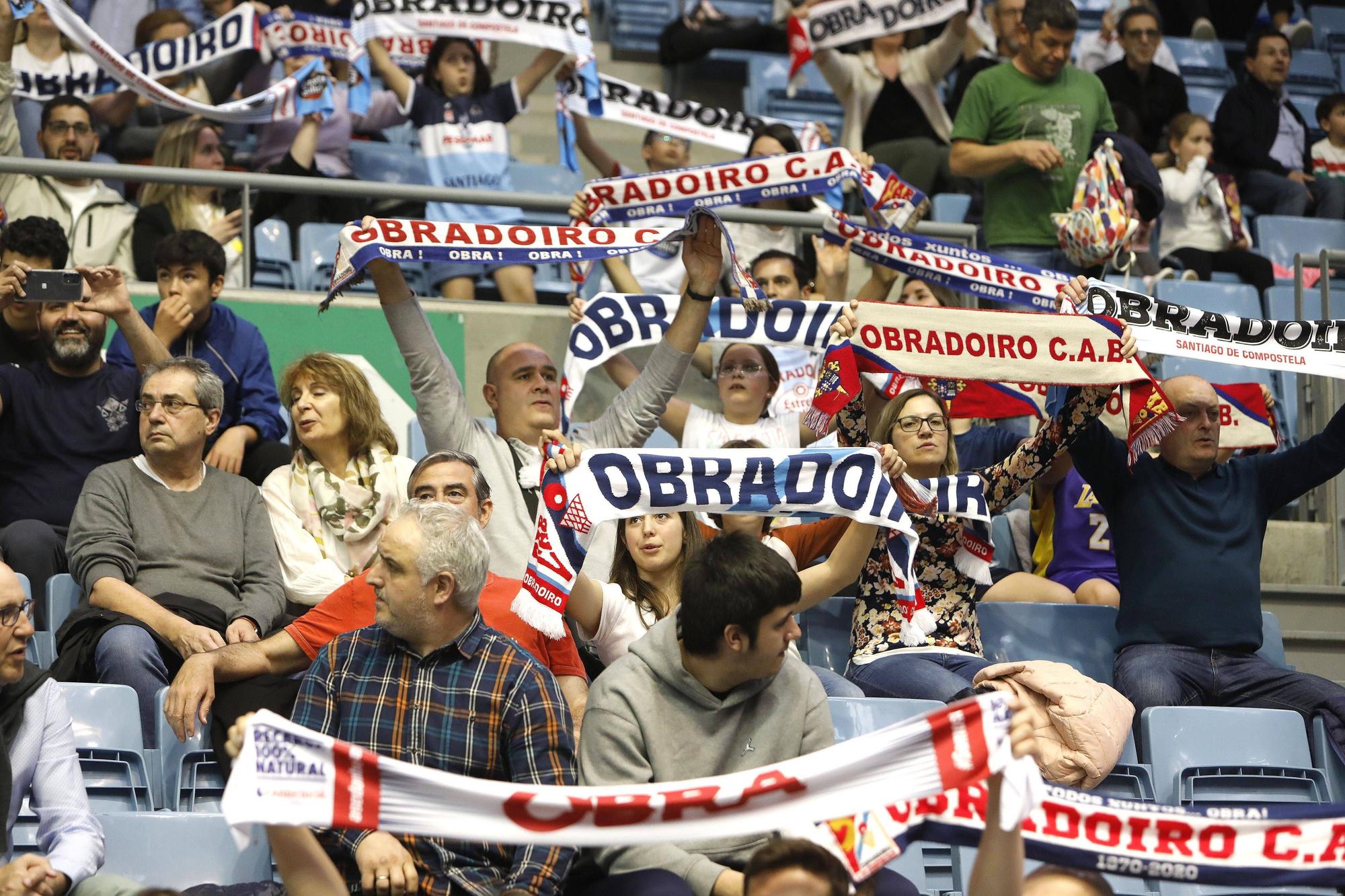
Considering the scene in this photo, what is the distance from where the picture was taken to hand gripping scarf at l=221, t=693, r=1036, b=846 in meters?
3.12

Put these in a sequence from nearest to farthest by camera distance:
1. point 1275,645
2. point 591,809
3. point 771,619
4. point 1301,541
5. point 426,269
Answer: point 591,809 < point 771,619 < point 1275,645 < point 1301,541 < point 426,269

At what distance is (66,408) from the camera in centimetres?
567

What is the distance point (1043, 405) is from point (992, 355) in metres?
1.05

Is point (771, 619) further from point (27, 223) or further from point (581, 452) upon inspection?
point (27, 223)

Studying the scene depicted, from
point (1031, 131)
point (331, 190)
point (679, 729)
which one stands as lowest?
point (679, 729)

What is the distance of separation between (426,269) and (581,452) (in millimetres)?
3967

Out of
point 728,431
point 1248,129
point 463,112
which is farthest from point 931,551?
point 1248,129

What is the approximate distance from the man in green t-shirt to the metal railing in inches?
11.2

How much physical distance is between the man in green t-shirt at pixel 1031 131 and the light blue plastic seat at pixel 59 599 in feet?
13.6

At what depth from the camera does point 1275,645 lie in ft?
19.1

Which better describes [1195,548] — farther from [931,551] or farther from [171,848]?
[171,848]

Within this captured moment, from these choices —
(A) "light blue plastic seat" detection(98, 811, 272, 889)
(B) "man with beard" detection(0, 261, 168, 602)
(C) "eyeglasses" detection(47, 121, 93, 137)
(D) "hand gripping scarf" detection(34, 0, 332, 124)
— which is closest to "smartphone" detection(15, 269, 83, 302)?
(B) "man with beard" detection(0, 261, 168, 602)

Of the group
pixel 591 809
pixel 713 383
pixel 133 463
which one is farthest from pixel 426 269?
pixel 591 809

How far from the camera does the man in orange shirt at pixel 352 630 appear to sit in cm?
422
